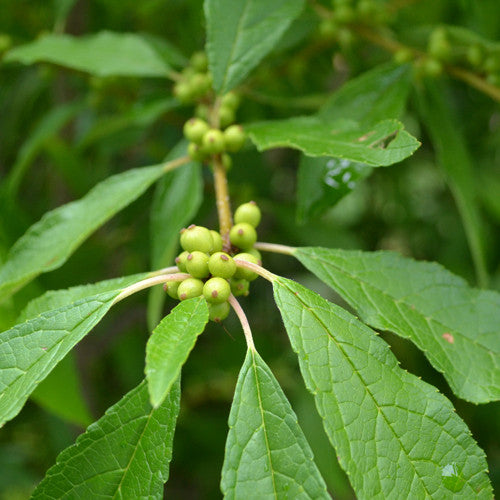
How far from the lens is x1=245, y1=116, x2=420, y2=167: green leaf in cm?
81

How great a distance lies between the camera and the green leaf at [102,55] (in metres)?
1.26

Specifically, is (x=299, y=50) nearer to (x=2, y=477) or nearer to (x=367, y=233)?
(x=367, y=233)

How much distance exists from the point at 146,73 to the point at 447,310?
0.81m

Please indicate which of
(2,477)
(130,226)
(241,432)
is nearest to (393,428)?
(241,432)

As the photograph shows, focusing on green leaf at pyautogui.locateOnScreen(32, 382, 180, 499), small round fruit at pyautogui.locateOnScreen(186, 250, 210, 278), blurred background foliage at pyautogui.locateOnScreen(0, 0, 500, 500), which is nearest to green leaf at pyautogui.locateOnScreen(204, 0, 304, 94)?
blurred background foliage at pyautogui.locateOnScreen(0, 0, 500, 500)

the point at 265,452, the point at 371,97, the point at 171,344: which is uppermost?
the point at 371,97

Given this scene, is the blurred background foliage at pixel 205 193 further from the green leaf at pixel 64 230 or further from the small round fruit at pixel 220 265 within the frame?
the small round fruit at pixel 220 265

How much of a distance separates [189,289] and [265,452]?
0.22m

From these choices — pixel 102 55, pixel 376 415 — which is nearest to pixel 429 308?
pixel 376 415

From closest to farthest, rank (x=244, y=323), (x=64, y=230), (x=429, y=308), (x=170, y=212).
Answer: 1. (x=244, y=323)
2. (x=429, y=308)
3. (x=64, y=230)
4. (x=170, y=212)

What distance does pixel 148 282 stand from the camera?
776 mm

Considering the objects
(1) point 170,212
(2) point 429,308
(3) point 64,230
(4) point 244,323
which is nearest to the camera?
(4) point 244,323

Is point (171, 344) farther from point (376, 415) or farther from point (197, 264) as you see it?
point (376, 415)

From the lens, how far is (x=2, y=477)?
230cm
